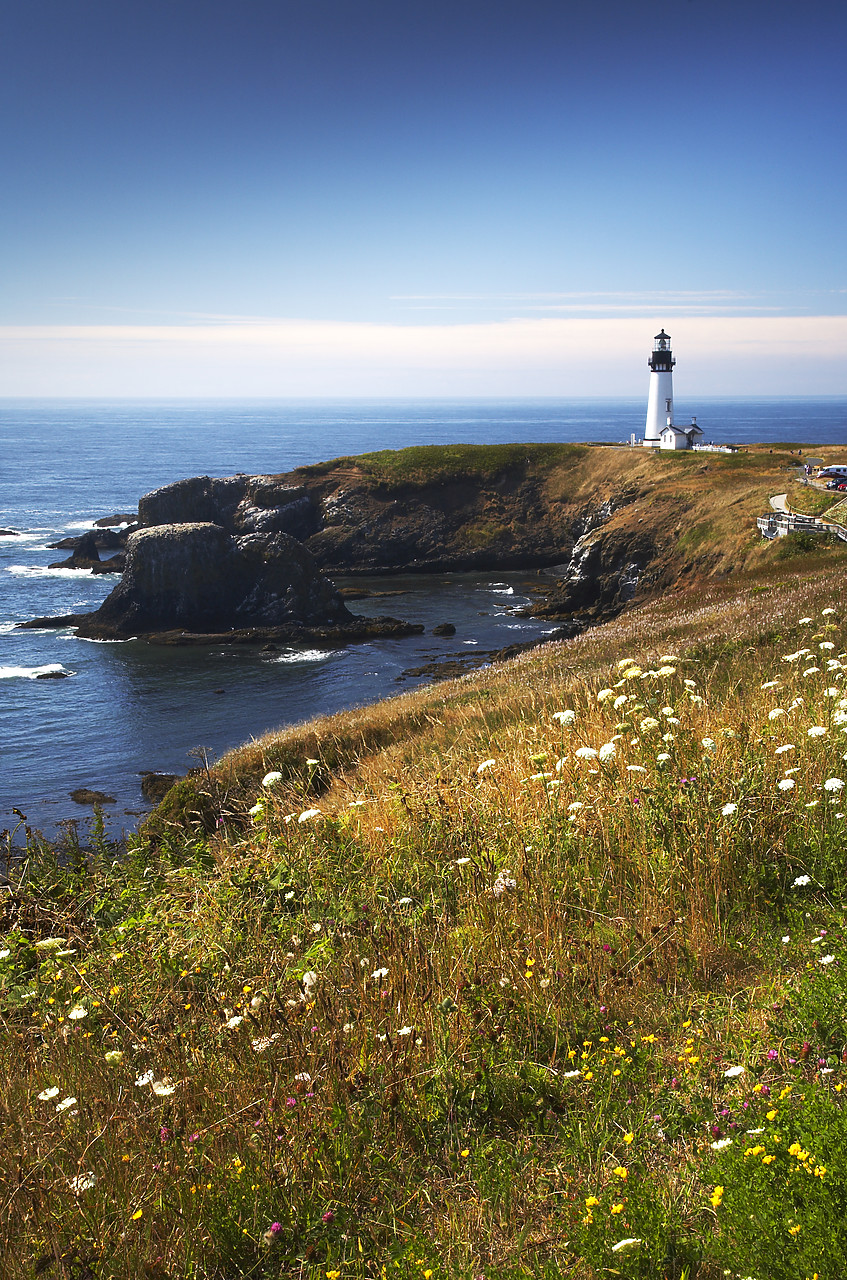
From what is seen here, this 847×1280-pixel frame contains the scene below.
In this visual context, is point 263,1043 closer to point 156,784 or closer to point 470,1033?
point 470,1033

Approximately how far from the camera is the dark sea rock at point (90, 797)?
26922mm

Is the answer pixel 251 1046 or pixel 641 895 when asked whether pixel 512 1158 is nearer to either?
pixel 251 1046

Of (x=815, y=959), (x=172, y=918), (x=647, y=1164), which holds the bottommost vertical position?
(x=172, y=918)

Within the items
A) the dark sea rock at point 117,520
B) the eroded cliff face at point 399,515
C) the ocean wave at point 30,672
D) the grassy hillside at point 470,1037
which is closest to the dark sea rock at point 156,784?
the ocean wave at point 30,672

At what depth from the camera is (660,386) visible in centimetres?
8306

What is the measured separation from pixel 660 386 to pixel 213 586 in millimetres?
53120

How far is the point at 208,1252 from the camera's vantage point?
304 cm

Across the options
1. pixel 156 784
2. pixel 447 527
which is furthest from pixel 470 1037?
pixel 447 527

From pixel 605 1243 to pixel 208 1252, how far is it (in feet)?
4.93

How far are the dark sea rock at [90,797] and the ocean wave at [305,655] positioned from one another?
58.7 feet

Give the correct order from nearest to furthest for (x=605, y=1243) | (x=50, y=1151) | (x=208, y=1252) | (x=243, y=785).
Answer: (x=605, y=1243) < (x=208, y=1252) < (x=50, y=1151) < (x=243, y=785)

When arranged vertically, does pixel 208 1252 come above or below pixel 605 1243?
below

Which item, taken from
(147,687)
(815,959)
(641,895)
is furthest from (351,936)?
(147,687)

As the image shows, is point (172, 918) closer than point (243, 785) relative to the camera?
Yes
